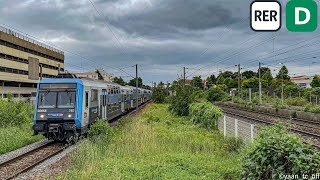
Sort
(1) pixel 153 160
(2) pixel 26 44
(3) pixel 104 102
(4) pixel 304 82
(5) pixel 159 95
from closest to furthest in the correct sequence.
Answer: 1. (1) pixel 153 160
2. (3) pixel 104 102
3. (5) pixel 159 95
4. (2) pixel 26 44
5. (4) pixel 304 82

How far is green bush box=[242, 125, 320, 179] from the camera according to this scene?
5.36 m

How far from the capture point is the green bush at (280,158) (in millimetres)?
5359

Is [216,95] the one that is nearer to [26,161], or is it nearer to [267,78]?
[267,78]

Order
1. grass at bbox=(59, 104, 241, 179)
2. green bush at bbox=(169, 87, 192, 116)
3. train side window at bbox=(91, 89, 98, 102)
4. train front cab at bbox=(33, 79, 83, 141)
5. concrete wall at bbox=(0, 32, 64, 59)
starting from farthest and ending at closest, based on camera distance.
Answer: concrete wall at bbox=(0, 32, 64, 59) < green bush at bbox=(169, 87, 192, 116) < train side window at bbox=(91, 89, 98, 102) < train front cab at bbox=(33, 79, 83, 141) < grass at bbox=(59, 104, 241, 179)

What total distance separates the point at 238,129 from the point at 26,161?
328 inches

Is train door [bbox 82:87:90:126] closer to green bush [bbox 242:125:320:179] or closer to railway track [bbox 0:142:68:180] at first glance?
railway track [bbox 0:142:68:180]

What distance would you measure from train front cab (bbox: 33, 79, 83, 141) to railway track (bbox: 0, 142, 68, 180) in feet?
2.71

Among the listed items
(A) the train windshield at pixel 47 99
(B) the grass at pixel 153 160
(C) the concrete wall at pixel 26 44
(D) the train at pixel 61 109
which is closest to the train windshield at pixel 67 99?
(D) the train at pixel 61 109

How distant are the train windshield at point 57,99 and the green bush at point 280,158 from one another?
10.9 metres

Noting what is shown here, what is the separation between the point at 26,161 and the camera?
12.3 meters

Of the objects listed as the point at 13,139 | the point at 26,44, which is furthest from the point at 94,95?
the point at 26,44

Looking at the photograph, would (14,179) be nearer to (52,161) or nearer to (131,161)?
(52,161)

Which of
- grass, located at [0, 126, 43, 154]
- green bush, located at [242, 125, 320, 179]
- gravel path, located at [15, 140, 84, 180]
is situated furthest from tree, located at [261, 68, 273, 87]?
green bush, located at [242, 125, 320, 179]

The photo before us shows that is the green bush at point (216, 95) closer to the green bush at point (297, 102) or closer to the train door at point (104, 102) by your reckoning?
the green bush at point (297, 102)
